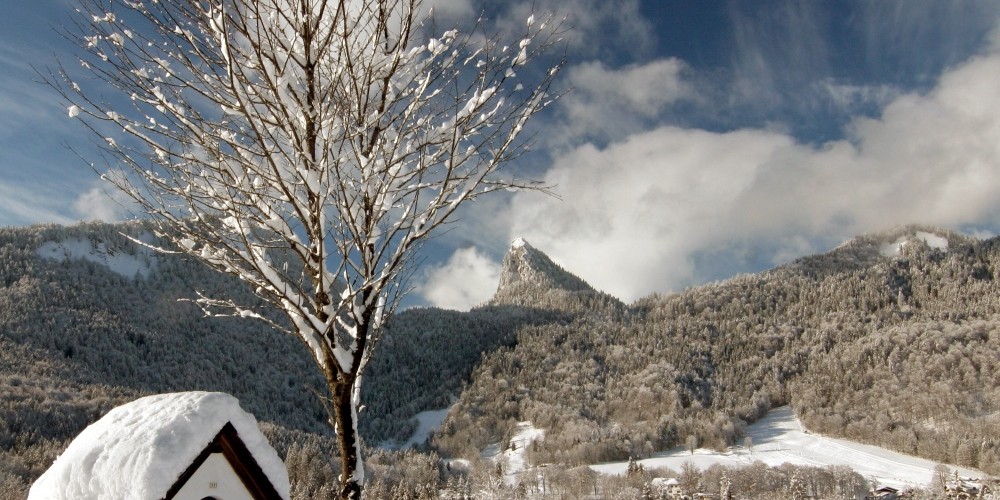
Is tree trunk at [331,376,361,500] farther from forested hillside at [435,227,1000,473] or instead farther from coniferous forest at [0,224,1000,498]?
forested hillside at [435,227,1000,473]

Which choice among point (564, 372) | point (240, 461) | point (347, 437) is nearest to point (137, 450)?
point (240, 461)

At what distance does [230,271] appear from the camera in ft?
15.4

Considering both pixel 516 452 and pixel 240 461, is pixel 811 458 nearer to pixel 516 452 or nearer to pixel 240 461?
pixel 516 452

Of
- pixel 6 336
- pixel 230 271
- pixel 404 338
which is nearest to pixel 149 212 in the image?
pixel 230 271

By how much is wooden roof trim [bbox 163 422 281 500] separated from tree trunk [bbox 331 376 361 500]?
52 centimetres

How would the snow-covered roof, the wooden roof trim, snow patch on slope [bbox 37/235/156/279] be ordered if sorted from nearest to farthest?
the snow-covered roof, the wooden roof trim, snow patch on slope [bbox 37/235/156/279]

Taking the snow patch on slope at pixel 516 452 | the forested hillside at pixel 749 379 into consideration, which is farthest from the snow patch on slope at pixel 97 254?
the snow patch on slope at pixel 516 452

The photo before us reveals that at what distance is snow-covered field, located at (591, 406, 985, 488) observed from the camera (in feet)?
370

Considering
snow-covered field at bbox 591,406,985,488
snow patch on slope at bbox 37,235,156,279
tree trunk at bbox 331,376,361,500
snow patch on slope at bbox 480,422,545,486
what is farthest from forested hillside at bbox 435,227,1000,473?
tree trunk at bbox 331,376,361,500

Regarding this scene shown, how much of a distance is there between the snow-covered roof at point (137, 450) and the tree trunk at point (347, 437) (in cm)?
79

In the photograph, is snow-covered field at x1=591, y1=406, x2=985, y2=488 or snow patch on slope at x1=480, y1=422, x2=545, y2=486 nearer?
snow-covered field at x1=591, y1=406, x2=985, y2=488

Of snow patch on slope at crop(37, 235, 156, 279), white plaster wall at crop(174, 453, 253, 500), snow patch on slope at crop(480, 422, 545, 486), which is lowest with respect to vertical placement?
snow patch on slope at crop(480, 422, 545, 486)

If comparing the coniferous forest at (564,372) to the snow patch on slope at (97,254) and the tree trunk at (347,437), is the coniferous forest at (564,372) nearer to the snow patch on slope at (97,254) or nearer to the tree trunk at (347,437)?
the snow patch on slope at (97,254)

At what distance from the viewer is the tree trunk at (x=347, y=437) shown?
463 cm
